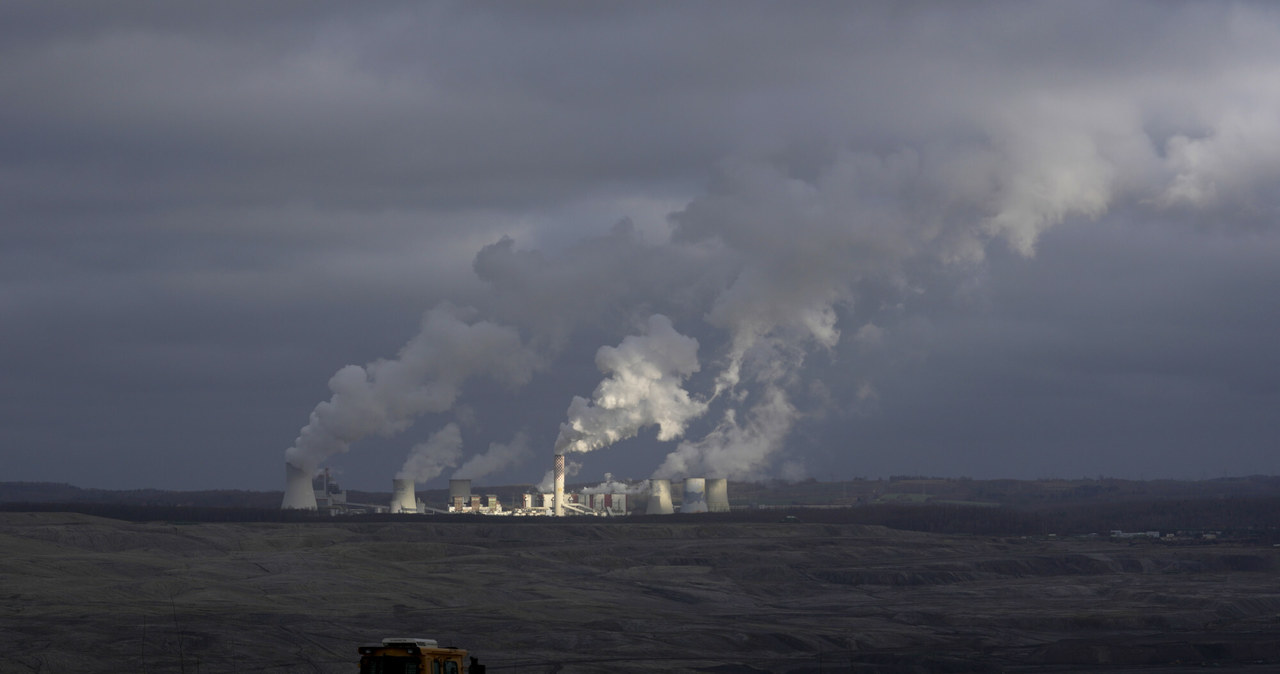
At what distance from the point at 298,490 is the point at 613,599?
280ft

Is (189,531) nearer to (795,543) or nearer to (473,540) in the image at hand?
(473,540)

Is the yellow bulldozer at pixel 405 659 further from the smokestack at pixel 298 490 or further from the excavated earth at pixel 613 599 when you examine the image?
the smokestack at pixel 298 490

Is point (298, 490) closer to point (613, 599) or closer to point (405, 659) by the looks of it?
point (613, 599)

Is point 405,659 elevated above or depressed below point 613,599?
above

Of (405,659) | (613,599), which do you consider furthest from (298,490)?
(405,659)

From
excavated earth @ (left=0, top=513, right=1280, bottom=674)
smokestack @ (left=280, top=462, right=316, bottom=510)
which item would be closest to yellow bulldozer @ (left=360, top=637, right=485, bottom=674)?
excavated earth @ (left=0, top=513, right=1280, bottom=674)

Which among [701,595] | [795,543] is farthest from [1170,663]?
[795,543]

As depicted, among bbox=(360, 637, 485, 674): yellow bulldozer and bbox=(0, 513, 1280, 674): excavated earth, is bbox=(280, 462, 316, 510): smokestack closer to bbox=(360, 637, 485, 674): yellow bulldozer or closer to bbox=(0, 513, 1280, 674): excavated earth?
bbox=(0, 513, 1280, 674): excavated earth

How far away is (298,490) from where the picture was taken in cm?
19212

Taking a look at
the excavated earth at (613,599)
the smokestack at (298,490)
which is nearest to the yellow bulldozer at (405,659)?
the excavated earth at (613,599)

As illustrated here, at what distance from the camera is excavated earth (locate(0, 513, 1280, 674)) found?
261 feet

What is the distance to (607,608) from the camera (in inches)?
4237

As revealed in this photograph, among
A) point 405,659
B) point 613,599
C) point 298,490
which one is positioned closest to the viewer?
point 405,659

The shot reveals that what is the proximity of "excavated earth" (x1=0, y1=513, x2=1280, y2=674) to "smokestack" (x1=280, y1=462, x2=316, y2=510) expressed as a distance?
10.7 meters
